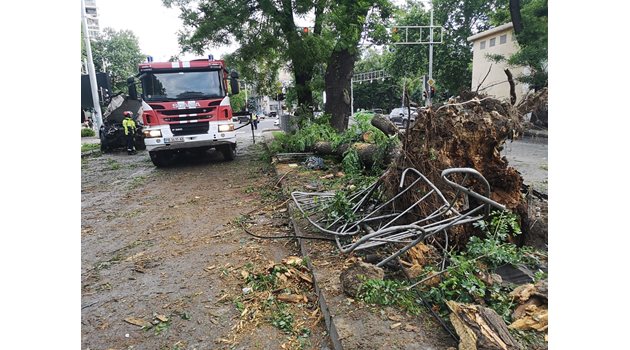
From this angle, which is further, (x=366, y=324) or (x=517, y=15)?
(x=517, y=15)

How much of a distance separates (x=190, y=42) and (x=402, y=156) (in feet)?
28.4

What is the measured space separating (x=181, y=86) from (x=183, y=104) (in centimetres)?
56

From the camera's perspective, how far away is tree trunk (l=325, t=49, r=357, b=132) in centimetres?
1040

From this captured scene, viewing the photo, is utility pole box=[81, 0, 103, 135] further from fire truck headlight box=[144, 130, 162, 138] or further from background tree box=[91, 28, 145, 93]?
background tree box=[91, 28, 145, 93]

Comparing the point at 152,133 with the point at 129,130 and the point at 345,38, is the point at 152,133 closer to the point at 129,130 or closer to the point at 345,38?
the point at 345,38

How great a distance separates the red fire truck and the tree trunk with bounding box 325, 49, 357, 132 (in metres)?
2.96

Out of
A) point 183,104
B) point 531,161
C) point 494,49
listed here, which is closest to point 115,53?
point 494,49

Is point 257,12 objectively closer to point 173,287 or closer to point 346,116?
point 346,116

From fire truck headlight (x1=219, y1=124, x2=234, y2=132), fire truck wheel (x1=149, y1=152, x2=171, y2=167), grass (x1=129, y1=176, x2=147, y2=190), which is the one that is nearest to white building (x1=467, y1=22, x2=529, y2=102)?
fire truck headlight (x1=219, y1=124, x2=234, y2=132)

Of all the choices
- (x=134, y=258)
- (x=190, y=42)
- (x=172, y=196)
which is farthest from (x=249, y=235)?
(x=190, y=42)

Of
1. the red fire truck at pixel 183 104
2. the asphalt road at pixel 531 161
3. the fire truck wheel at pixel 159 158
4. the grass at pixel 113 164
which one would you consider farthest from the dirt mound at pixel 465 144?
the grass at pixel 113 164

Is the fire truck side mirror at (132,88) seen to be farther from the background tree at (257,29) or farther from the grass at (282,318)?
the grass at (282,318)

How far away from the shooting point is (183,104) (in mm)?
9352

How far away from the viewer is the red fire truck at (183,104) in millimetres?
9352
